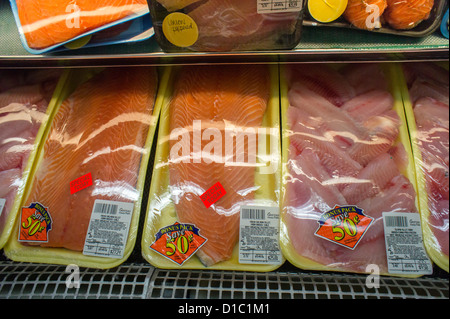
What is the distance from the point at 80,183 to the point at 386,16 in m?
1.45

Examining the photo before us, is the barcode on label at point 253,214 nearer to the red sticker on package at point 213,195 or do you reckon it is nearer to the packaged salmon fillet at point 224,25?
the red sticker on package at point 213,195

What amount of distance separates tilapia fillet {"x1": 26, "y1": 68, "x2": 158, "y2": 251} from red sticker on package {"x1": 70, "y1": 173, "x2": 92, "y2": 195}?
15 millimetres

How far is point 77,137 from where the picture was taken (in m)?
1.62

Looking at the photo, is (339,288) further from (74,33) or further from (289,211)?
(74,33)

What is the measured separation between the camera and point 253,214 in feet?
4.50

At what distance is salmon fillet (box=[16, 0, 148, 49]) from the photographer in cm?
128

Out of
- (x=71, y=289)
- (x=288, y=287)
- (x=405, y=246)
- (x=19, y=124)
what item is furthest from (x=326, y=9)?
(x=19, y=124)

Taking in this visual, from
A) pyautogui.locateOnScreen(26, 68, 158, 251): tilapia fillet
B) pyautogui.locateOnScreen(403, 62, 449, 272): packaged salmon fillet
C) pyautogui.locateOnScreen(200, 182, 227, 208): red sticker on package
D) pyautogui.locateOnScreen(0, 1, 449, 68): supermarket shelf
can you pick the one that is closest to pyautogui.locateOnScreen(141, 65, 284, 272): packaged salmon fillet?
pyautogui.locateOnScreen(200, 182, 227, 208): red sticker on package

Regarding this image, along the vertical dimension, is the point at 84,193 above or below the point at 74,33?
below

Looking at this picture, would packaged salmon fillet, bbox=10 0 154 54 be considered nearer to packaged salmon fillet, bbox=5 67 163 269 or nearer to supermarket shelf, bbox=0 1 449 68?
supermarket shelf, bbox=0 1 449 68

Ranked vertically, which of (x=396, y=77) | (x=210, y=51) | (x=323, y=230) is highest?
(x=396, y=77)
